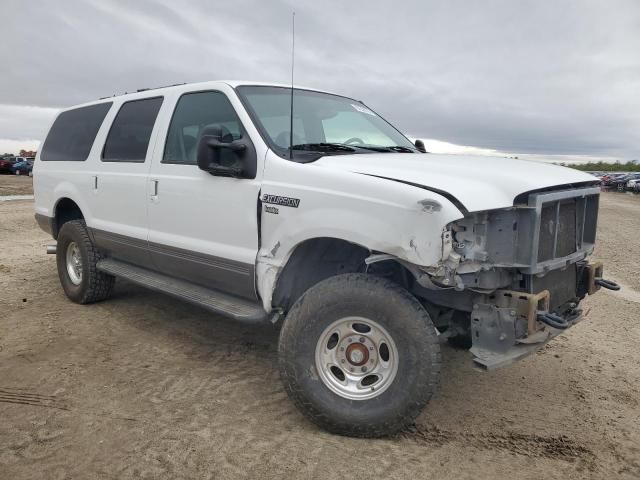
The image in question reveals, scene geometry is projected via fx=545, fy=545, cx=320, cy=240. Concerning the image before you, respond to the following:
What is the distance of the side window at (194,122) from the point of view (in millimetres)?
4109

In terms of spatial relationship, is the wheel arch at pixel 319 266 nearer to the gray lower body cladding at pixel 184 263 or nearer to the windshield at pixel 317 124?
the gray lower body cladding at pixel 184 263

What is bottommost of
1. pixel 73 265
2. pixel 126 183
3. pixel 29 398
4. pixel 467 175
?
pixel 29 398

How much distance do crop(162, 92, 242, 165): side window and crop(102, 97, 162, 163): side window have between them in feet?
1.15

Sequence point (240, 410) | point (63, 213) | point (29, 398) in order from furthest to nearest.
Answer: point (63, 213) < point (29, 398) < point (240, 410)

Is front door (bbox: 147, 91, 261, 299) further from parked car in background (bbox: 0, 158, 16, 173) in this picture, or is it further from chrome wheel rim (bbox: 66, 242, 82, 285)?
parked car in background (bbox: 0, 158, 16, 173)

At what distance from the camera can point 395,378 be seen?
3096 mm

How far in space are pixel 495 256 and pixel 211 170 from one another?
2004 millimetres

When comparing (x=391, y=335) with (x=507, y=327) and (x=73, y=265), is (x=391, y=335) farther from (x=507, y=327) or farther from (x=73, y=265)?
(x=73, y=265)

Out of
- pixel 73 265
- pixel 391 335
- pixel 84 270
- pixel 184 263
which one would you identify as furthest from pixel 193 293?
pixel 73 265

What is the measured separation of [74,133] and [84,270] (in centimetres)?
157

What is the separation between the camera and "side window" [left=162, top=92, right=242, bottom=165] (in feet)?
13.5

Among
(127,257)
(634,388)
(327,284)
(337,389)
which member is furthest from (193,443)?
(634,388)

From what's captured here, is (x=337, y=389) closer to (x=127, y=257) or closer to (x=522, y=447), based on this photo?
(x=522, y=447)

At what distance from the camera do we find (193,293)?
4.35m
